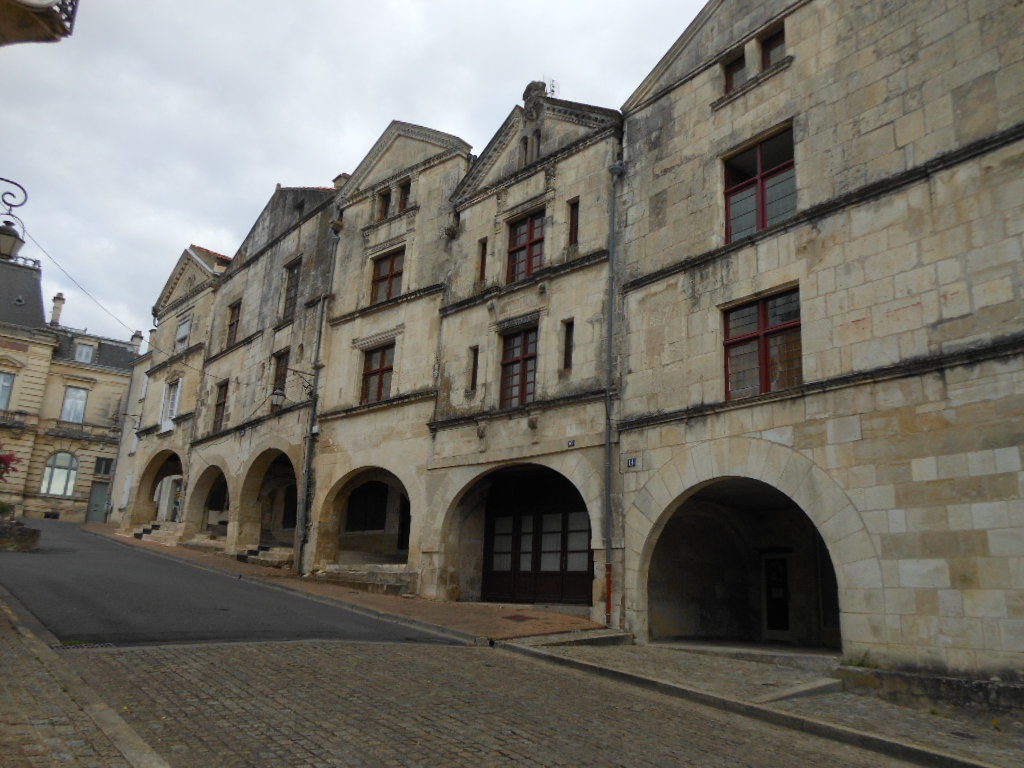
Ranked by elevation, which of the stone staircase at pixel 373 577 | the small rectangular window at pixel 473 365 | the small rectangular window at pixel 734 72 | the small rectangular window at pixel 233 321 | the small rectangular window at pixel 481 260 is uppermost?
the small rectangular window at pixel 734 72

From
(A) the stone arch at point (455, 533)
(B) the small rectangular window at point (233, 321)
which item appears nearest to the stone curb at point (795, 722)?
(A) the stone arch at point (455, 533)

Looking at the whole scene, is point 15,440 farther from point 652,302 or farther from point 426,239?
point 652,302

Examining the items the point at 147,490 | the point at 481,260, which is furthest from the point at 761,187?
the point at 147,490

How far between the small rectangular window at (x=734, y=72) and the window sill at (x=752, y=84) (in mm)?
238

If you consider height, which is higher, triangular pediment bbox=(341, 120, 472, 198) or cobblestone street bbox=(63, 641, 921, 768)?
triangular pediment bbox=(341, 120, 472, 198)

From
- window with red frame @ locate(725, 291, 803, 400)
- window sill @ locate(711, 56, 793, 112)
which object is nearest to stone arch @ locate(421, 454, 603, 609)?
window with red frame @ locate(725, 291, 803, 400)

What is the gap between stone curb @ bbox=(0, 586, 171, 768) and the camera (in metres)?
5.52

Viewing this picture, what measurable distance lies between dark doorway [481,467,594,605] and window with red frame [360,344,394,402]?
424cm

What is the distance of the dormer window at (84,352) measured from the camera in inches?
1805

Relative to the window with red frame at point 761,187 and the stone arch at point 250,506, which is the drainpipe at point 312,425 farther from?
the window with red frame at point 761,187

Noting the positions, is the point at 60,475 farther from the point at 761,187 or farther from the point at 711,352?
the point at 761,187

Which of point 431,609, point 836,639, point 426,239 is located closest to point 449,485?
point 431,609

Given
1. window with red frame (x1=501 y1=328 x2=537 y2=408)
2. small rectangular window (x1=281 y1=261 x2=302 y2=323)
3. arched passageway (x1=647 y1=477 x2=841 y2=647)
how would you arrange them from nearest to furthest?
arched passageway (x1=647 y1=477 x2=841 y2=647), window with red frame (x1=501 y1=328 x2=537 y2=408), small rectangular window (x1=281 y1=261 x2=302 y2=323)

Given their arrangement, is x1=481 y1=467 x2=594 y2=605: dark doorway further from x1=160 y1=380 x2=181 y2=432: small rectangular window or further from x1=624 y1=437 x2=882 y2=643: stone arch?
x1=160 y1=380 x2=181 y2=432: small rectangular window
